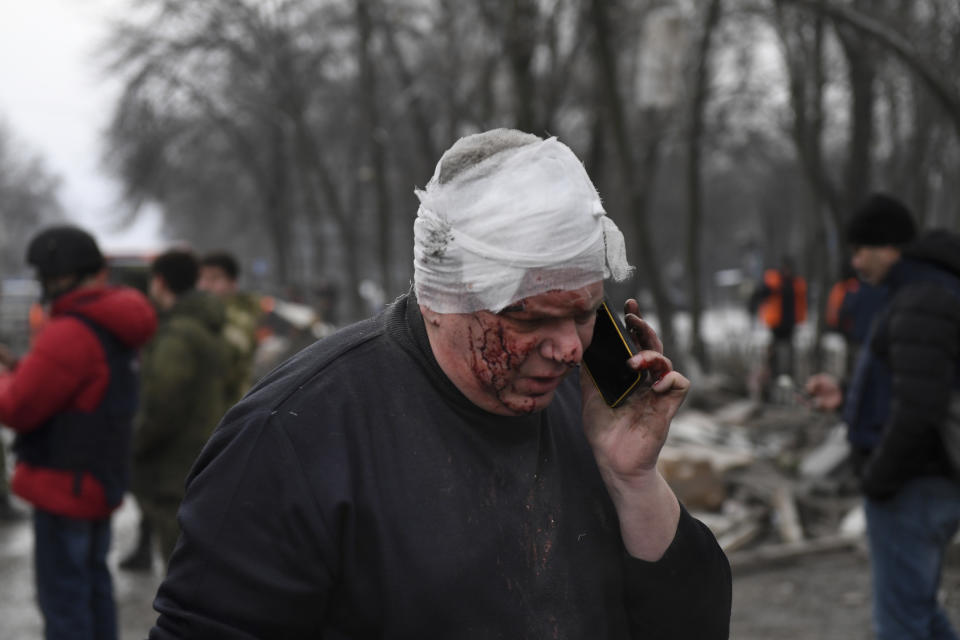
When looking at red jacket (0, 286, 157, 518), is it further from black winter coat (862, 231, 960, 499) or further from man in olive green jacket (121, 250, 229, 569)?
black winter coat (862, 231, 960, 499)

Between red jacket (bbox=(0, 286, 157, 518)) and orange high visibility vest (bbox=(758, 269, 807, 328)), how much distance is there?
11832 millimetres

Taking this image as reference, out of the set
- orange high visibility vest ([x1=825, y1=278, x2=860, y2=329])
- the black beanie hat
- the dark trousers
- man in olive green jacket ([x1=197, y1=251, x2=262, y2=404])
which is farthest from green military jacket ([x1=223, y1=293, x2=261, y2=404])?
orange high visibility vest ([x1=825, y1=278, x2=860, y2=329])

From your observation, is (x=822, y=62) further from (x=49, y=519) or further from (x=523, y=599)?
(x=523, y=599)

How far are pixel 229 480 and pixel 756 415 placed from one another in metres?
11.7

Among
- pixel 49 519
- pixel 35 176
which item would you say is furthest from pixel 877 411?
pixel 35 176

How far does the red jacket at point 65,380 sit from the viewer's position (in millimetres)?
3959

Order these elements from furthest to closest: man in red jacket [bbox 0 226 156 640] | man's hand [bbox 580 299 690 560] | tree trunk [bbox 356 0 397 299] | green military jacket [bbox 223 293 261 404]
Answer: tree trunk [bbox 356 0 397 299]
green military jacket [bbox 223 293 261 404]
man in red jacket [bbox 0 226 156 640]
man's hand [bbox 580 299 690 560]

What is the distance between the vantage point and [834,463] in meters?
8.43

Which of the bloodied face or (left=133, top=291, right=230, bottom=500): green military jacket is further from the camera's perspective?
(left=133, top=291, right=230, bottom=500): green military jacket

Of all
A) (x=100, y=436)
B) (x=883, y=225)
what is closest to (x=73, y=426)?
(x=100, y=436)

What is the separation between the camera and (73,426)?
4141 millimetres

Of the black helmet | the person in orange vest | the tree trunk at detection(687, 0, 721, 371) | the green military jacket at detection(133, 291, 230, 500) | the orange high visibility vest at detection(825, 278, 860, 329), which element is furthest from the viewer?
the tree trunk at detection(687, 0, 721, 371)

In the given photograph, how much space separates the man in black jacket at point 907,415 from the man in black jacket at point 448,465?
7.09 ft

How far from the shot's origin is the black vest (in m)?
4.14
